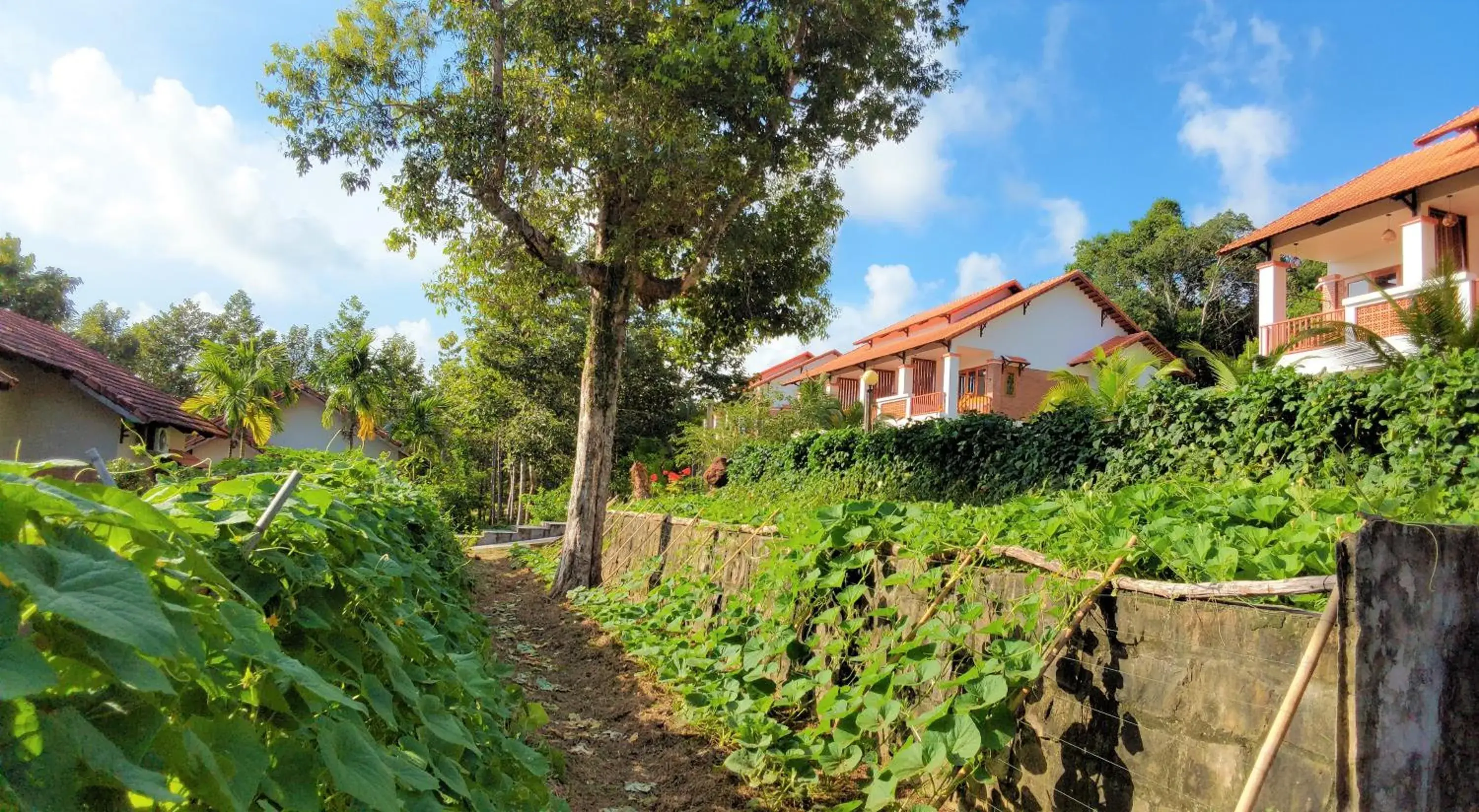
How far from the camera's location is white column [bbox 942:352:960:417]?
22.9 m

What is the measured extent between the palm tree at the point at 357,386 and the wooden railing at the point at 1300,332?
837 inches

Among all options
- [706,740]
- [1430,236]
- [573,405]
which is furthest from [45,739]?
[573,405]

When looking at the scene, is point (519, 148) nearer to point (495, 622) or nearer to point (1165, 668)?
point (495, 622)

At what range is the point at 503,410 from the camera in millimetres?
25844

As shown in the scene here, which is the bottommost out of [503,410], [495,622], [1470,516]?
[495,622]

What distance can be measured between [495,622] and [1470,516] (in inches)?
335

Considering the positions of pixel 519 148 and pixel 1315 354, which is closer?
pixel 519 148

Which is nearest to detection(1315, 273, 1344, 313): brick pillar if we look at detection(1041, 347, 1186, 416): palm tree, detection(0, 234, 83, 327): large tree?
detection(1041, 347, 1186, 416): palm tree

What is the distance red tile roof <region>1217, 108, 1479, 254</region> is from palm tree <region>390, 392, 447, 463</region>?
2270 centimetres

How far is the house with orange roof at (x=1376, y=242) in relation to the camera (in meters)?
11.9

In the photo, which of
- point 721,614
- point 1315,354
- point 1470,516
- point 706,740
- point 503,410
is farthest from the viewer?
point 503,410

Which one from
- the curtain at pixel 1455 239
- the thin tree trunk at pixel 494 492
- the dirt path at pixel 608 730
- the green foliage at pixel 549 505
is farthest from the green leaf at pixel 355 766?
the thin tree trunk at pixel 494 492

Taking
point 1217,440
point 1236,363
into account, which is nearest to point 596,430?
point 1217,440

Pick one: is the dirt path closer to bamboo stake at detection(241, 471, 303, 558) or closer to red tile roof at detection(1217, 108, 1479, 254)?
bamboo stake at detection(241, 471, 303, 558)
